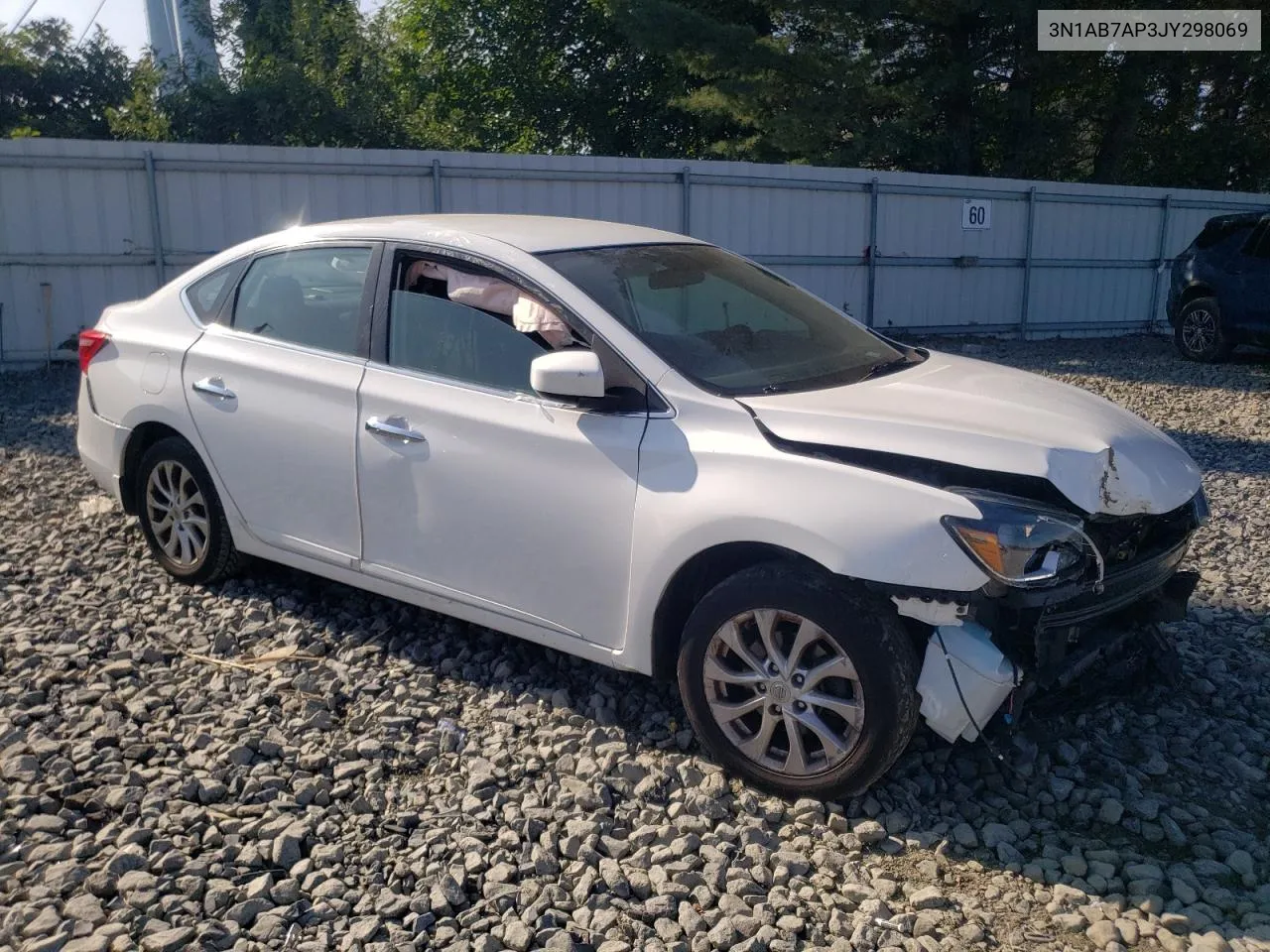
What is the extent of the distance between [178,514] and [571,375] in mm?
2488

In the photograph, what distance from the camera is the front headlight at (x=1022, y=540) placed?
316 centimetres

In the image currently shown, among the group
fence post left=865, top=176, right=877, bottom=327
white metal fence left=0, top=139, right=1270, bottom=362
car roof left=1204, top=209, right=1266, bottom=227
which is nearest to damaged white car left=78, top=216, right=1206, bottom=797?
white metal fence left=0, top=139, right=1270, bottom=362

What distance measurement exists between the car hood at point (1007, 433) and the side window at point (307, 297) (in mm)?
1766

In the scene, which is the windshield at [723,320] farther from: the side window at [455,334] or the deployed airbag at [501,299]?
the side window at [455,334]

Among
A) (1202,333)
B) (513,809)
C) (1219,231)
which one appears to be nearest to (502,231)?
(513,809)

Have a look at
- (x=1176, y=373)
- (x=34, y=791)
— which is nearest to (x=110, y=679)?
(x=34, y=791)

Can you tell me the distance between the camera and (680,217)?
14.2 m

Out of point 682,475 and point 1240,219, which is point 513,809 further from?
point 1240,219

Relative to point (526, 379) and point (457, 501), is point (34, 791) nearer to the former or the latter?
point (457, 501)

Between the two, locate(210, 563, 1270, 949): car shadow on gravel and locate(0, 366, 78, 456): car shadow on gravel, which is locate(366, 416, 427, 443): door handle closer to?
locate(210, 563, 1270, 949): car shadow on gravel

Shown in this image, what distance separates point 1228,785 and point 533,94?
29314mm

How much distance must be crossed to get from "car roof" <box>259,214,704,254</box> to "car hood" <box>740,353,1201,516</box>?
113 cm

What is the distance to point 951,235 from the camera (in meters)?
16.6

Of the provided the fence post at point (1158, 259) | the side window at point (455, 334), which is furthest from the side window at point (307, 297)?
the fence post at point (1158, 259)
